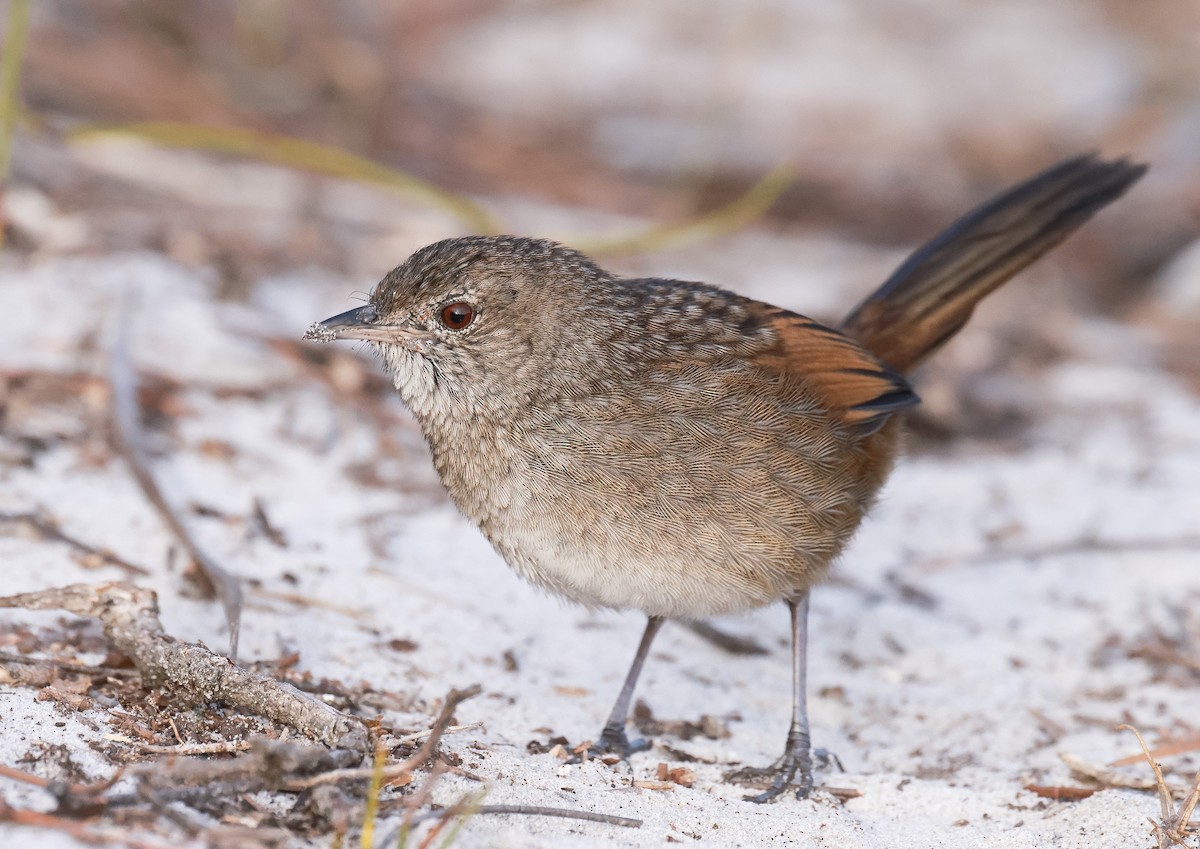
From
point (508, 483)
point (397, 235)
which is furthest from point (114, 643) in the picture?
point (397, 235)

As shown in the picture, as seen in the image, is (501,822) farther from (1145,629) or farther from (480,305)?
(1145,629)

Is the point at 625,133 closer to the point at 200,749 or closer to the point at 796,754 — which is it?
the point at 796,754

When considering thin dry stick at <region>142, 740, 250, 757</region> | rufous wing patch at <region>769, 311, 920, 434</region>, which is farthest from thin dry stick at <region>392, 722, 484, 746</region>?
rufous wing patch at <region>769, 311, 920, 434</region>

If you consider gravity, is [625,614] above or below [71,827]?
above

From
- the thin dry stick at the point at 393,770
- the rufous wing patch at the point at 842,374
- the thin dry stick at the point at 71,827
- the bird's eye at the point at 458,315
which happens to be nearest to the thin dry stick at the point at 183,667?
the thin dry stick at the point at 393,770

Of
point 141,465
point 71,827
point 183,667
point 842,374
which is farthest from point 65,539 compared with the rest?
point 842,374
